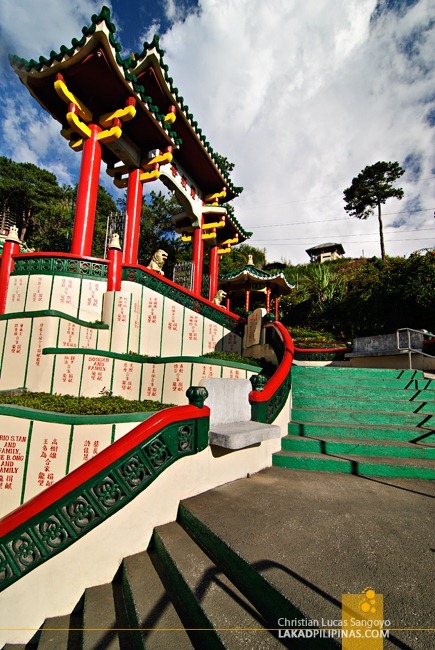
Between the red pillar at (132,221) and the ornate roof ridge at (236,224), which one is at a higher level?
the ornate roof ridge at (236,224)

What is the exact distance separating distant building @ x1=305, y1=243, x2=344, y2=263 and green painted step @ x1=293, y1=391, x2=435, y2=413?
157ft

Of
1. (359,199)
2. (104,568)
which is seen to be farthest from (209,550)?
(359,199)

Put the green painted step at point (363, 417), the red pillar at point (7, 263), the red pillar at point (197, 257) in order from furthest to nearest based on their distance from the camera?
the red pillar at point (197, 257)
the red pillar at point (7, 263)
the green painted step at point (363, 417)

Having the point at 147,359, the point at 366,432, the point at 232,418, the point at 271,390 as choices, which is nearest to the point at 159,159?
the point at 147,359

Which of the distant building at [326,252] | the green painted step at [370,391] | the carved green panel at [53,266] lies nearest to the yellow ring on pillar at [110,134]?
the carved green panel at [53,266]

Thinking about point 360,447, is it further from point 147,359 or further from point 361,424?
point 147,359

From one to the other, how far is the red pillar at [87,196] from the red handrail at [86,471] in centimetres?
620

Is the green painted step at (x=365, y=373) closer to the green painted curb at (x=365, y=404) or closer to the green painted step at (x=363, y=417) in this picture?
the green painted curb at (x=365, y=404)

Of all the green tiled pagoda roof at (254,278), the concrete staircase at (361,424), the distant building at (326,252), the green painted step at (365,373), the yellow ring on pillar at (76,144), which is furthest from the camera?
the distant building at (326,252)

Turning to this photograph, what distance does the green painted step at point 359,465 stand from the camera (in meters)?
3.54

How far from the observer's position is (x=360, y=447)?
4.03 metres

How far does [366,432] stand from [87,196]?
A: 8371 mm

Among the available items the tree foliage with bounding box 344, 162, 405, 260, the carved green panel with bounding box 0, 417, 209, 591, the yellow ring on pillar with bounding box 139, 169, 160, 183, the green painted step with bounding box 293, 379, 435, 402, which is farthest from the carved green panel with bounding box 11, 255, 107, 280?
the tree foliage with bounding box 344, 162, 405, 260

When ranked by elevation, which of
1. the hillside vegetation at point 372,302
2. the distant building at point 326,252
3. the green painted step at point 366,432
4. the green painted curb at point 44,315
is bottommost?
the green painted step at point 366,432
